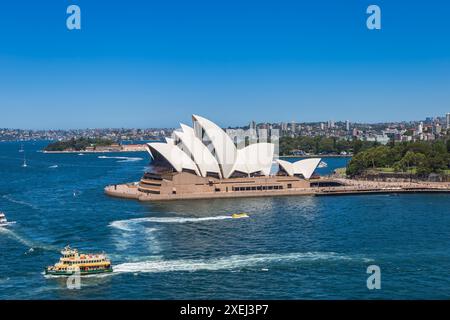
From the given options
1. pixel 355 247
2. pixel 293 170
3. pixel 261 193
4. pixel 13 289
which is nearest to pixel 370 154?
pixel 293 170

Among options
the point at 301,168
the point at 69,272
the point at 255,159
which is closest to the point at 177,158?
Answer: the point at 255,159

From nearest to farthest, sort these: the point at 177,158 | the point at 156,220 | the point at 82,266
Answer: the point at 82,266
the point at 156,220
the point at 177,158

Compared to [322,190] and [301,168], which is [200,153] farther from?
[322,190]

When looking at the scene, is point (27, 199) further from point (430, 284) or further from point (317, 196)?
point (430, 284)

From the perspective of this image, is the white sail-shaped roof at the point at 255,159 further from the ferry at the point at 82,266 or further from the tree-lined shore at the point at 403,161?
the ferry at the point at 82,266

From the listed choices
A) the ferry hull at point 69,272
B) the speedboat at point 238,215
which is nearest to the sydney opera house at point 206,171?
the speedboat at point 238,215

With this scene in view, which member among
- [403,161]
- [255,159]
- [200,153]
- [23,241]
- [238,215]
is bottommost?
[23,241]

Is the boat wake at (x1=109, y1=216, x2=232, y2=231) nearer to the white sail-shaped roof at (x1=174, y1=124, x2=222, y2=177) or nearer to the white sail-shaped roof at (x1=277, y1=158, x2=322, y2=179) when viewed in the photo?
the white sail-shaped roof at (x1=174, y1=124, x2=222, y2=177)
